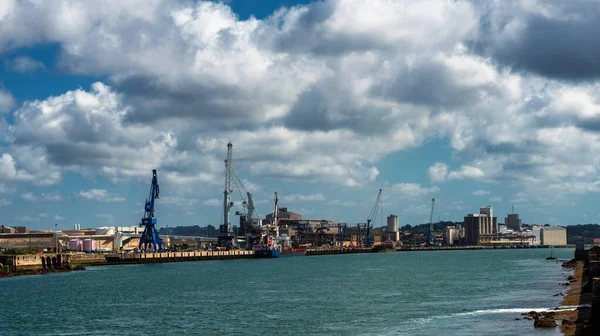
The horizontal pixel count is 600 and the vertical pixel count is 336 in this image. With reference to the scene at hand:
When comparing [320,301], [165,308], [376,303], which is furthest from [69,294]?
[376,303]

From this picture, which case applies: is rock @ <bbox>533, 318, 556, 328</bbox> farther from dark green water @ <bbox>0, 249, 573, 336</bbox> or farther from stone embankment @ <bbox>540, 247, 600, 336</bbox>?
dark green water @ <bbox>0, 249, 573, 336</bbox>

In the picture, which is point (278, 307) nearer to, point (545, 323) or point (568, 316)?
point (568, 316)

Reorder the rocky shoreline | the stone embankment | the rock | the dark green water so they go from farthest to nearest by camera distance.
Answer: the dark green water → the rock → the rocky shoreline → the stone embankment

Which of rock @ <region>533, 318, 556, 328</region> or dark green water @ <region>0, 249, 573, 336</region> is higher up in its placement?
rock @ <region>533, 318, 556, 328</region>

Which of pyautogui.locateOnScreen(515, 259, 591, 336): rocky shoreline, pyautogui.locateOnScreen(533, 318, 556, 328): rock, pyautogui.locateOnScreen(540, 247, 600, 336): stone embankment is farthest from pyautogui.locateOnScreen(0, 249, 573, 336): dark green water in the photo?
pyautogui.locateOnScreen(540, 247, 600, 336): stone embankment

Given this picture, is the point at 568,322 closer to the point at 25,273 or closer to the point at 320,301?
the point at 320,301

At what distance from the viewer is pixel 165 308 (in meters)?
69.9

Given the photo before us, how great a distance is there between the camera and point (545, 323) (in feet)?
157

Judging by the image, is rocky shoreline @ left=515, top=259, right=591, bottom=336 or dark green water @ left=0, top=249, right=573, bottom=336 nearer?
rocky shoreline @ left=515, top=259, right=591, bottom=336


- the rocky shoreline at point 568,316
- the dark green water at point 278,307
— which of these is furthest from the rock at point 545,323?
the dark green water at point 278,307

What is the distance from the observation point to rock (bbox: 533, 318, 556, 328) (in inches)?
1871

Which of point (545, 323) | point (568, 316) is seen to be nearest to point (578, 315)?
point (568, 316)

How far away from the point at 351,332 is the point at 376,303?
19.5 metres

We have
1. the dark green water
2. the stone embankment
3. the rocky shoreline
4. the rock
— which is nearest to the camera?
the stone embankment
